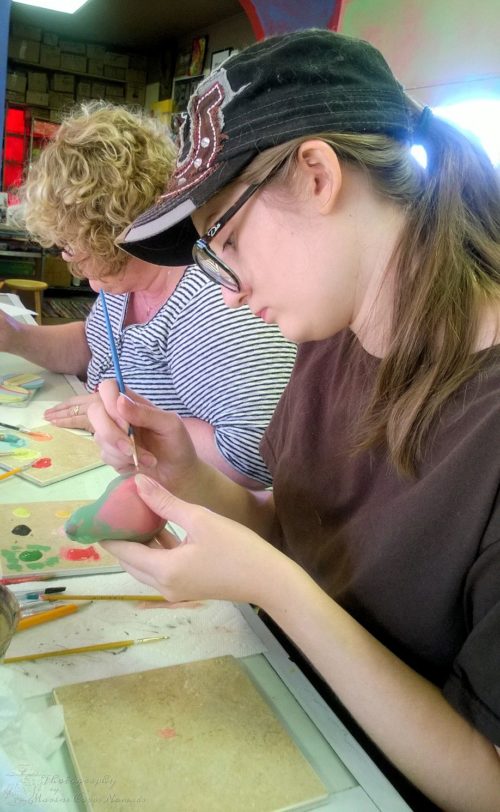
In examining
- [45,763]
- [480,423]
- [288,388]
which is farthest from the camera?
[288,388]

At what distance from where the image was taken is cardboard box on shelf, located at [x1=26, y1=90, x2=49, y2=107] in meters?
7.41

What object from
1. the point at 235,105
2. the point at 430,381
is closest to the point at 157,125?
the point at 235,105

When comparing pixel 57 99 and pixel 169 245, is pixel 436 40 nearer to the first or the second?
pixel 169 245

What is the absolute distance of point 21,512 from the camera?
1.02 m

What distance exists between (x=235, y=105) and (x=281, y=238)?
0.15m

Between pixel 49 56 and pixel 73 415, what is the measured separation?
752 cm

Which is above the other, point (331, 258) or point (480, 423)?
point (331, 258)

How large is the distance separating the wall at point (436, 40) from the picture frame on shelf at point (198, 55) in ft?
14.8

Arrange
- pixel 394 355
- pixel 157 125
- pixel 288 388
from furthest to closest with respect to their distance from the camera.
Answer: pixel 157 125, pixel 288 388, pixel 394 355

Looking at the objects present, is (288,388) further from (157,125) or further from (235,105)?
(157,125)

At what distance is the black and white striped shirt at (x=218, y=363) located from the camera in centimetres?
135

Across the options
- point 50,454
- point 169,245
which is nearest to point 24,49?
point 50,454

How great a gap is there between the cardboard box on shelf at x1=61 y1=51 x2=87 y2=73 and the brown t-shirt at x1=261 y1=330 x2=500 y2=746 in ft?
26.3

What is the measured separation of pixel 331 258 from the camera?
75 cm
